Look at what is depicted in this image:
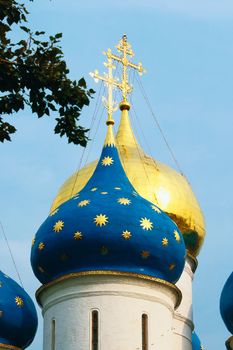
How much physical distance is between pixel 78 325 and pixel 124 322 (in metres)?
0.67

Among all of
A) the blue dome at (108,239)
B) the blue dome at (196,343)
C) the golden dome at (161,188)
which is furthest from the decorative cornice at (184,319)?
the blue dome at (108,239)

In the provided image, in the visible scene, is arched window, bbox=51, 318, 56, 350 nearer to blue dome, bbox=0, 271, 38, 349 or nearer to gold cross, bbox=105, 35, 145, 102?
blue dome, bbox=0, 271, 38, 349

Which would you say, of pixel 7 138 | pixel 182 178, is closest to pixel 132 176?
pixel 182 178

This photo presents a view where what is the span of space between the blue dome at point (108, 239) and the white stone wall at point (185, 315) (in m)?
2.22

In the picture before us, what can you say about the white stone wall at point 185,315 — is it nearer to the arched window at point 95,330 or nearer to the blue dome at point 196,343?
the blue dome at point 196,343

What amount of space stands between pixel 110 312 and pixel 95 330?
333mm

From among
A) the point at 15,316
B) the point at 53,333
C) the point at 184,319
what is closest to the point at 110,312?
the point at 53,333

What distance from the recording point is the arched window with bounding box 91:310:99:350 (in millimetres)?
13275

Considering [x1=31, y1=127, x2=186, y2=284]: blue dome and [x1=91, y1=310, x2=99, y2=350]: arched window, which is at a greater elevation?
[x1=31, y1=127, x2=186, y2=284]: blue dome

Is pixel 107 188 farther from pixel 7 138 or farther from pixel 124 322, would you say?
pixel 7 138

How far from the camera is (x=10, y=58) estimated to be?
22.9ft

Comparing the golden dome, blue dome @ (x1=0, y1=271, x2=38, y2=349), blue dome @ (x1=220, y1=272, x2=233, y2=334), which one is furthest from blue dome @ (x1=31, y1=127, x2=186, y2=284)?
the golden dome

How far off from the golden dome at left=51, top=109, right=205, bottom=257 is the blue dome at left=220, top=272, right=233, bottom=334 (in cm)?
195

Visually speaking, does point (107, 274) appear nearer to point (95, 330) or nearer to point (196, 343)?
point (95, 330)
